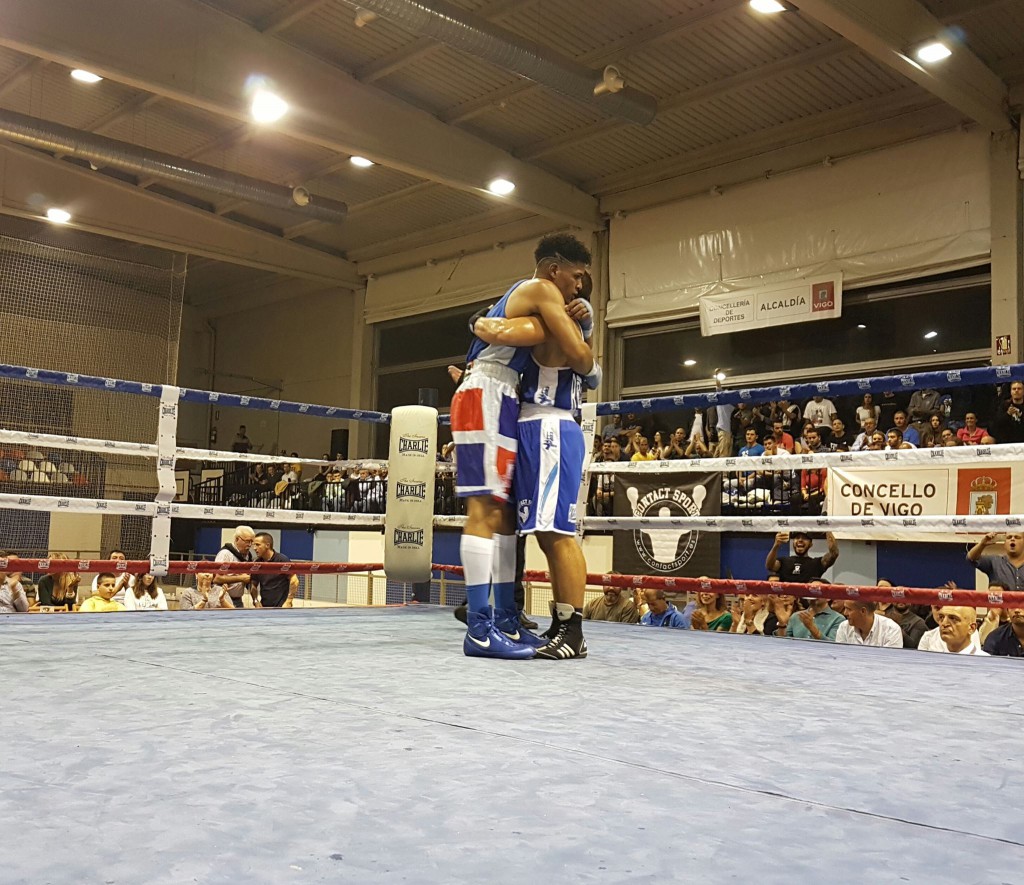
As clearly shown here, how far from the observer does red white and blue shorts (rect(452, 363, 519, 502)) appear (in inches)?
95.7

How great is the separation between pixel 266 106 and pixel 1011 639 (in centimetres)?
696

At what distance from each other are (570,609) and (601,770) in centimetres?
121

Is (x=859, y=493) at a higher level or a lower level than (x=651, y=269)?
lower

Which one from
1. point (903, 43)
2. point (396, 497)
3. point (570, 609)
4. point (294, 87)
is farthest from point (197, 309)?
point (570, 609)

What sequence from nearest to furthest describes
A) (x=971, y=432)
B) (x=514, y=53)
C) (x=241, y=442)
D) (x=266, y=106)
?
(x=514, y=53)
(x=971, y=432)
(x=266, y=106)
(x=241, y=442)

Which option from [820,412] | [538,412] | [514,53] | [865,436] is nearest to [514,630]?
[538,412]

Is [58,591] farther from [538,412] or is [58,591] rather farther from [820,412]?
[820,412]

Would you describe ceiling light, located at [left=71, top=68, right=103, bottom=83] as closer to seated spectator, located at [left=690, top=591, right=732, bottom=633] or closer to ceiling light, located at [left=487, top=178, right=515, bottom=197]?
ceiling light, located at [left=487, top=178, right=515, bottom=197]

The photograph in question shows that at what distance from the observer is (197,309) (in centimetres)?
1644

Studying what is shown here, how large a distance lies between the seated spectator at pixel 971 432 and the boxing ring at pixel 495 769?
5576 millimetres

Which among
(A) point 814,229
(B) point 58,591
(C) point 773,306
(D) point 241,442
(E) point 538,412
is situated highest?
(A) point 814,229

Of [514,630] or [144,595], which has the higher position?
[514,630]

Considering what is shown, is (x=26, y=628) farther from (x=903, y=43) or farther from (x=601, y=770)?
(x=903, y=43)

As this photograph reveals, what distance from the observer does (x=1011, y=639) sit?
3580 mm
